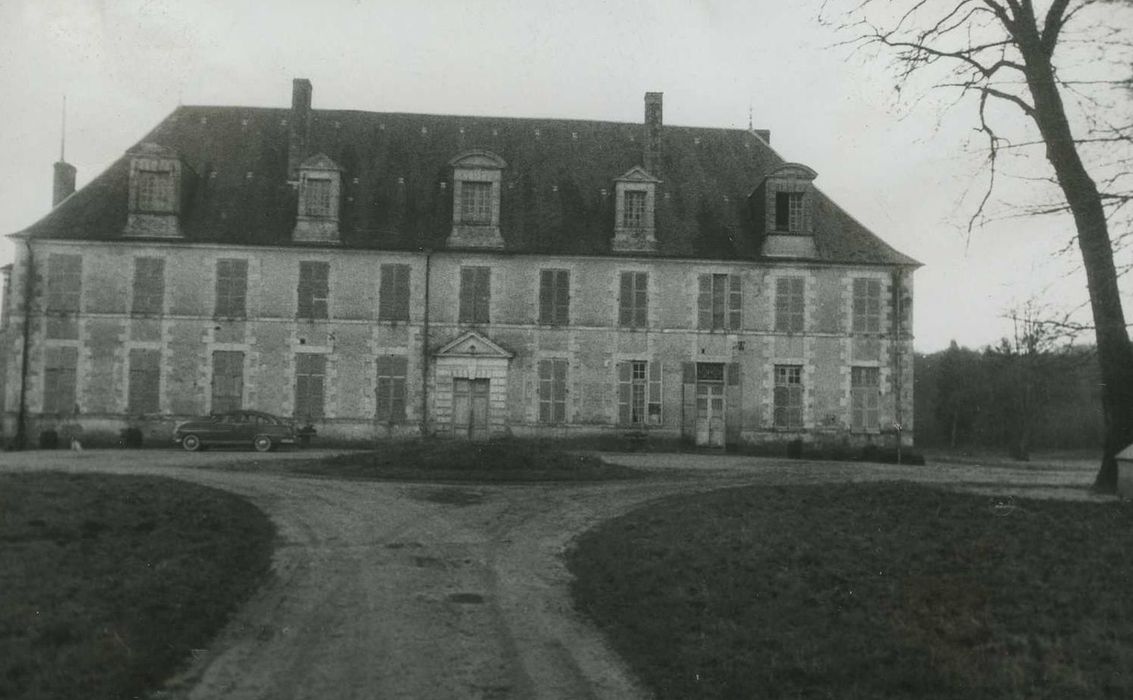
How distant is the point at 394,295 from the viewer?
27.4 m

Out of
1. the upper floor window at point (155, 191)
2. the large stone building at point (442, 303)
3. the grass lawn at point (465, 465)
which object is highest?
the upper floor window at point (155, 191)

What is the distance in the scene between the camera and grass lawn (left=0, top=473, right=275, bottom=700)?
19.6ft

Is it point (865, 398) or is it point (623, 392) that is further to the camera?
point (865, 398)

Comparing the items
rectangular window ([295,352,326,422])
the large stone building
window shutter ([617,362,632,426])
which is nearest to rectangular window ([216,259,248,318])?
the large stone building

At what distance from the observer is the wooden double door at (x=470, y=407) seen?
2719 centimetres

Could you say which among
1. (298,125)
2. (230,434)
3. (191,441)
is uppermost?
(298,125)

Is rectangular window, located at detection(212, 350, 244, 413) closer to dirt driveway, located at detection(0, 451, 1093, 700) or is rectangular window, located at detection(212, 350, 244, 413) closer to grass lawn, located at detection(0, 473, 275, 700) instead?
dirt driveway, located at detection(0, 451, 1093, 700)

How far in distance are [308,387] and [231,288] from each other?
3741 mm

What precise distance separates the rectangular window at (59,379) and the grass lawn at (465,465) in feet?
34.0

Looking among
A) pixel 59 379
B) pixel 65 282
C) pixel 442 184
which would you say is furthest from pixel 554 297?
pixel 59 379

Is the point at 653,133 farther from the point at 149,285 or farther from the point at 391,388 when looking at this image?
the point at 149,285

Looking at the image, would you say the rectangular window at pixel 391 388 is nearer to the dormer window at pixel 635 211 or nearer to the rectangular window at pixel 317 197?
the rectangular window at pixel 317 197

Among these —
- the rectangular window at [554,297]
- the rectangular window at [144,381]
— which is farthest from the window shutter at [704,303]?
the rectangular window at [144,381]

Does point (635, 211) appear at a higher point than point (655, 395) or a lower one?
higher
